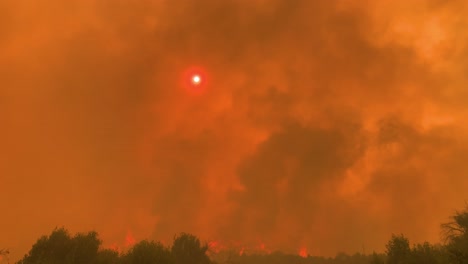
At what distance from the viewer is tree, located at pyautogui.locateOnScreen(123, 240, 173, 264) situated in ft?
168

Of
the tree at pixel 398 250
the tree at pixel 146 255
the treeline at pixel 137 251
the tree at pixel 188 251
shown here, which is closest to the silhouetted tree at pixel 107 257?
the treeline at pixel 137 251

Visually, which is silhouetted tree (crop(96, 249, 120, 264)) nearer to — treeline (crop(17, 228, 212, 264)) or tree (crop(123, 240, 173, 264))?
treeline (crop(17, 228, 212, 264))

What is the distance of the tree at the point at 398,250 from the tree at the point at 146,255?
123 ft

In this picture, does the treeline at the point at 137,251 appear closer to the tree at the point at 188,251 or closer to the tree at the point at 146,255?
the tree at the point at 146,255

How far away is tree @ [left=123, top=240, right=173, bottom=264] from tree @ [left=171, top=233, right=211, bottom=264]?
733 inches

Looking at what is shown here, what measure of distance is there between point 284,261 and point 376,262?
121850 millimetres

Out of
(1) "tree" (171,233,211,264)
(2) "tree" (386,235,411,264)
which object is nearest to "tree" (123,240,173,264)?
(1) "tree" (171,233,211,264)

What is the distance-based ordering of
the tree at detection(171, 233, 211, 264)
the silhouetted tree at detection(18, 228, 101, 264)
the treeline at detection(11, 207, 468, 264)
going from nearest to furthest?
the treeline at detection(11, 207, 468, 264) < the silhouetted tree at detection(18, 228, 101, 264) < the tree at detection(171, 233, 211, 264)

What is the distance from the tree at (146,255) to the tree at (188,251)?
1862cm

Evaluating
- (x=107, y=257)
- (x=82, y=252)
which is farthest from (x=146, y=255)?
(x=82, y=252)

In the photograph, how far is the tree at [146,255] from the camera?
51331 millimetres

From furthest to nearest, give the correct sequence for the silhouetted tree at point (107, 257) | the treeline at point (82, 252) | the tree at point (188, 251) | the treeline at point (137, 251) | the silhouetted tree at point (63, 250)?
the tree at point (188, 251) < the silhouetted tree at point (107, 257) < the silhouetted tree at point (63, 250) < the treeline at point (82, 252) < the treeline at point (137, 251)

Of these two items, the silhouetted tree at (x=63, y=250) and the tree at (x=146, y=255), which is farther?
the silhouetted tree at (x=63, y=250)

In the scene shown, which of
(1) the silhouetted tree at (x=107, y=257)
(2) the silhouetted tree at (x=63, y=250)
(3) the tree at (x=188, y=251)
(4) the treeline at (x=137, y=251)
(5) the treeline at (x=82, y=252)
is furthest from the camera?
(3) the tree at (x=188, y=251)
